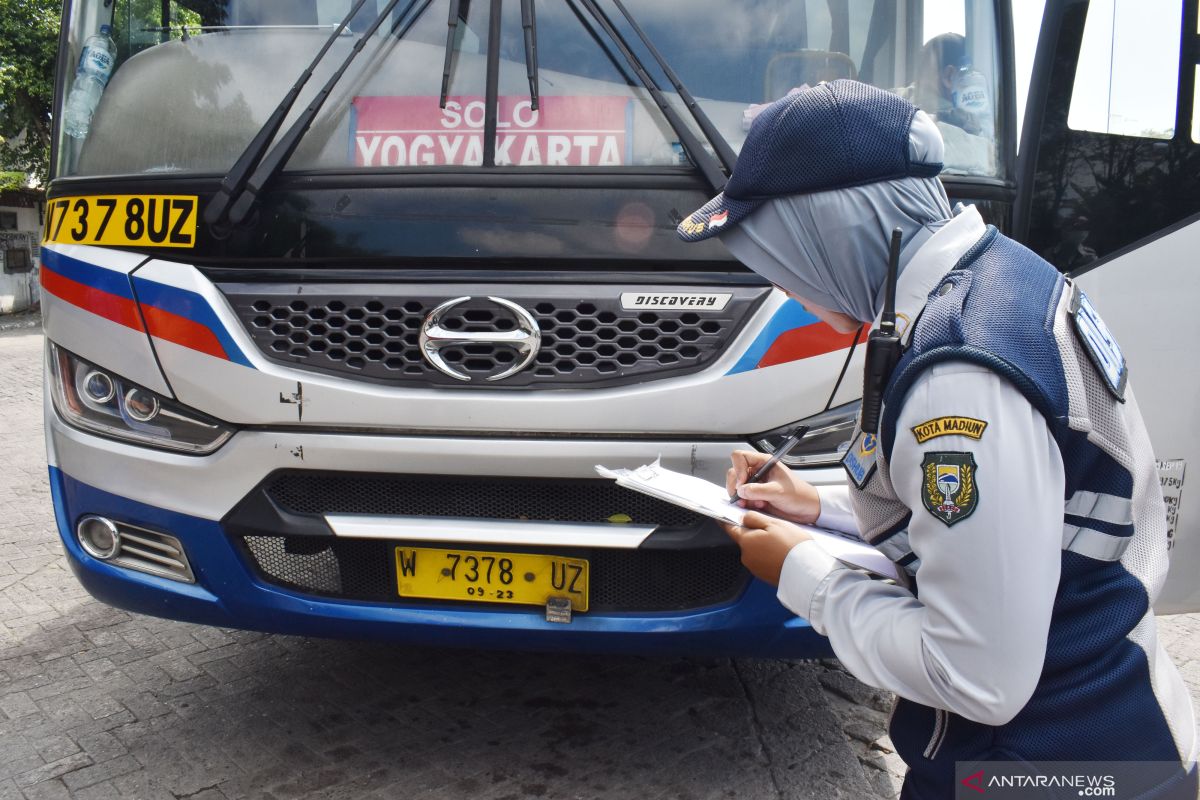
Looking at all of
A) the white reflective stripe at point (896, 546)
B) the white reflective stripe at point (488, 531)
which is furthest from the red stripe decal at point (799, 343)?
the white reflective stripe at point (896, 546)

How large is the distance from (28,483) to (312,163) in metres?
4.67

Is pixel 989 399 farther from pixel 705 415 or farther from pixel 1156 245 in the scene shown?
pixel 1156 245

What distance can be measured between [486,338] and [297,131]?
0.75 m

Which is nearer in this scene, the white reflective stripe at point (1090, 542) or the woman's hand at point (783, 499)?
the white reflective stripe at point (1090, 542)

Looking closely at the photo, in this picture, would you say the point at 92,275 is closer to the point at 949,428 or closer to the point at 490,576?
the point at 490,576

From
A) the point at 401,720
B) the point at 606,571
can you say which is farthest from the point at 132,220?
the point at 401,720

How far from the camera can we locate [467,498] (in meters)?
2.62

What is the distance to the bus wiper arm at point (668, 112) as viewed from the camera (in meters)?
2.53

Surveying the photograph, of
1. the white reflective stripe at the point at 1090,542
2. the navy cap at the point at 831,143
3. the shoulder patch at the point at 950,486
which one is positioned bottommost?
the white reflective stripe at the point at 1090,542

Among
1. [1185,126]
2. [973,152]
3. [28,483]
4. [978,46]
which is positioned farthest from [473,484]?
[28,483]

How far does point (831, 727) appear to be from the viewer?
319 centimetres

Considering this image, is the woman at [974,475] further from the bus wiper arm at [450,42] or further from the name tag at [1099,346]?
the bus wiper arm at [450,42]

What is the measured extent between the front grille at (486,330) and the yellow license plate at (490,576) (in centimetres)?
44

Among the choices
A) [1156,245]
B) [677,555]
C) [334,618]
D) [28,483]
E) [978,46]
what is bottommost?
[28,483]
